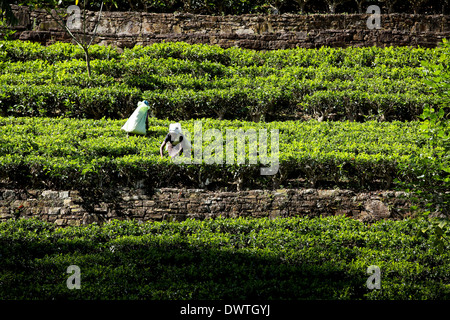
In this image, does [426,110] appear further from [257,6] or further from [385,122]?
[257,6]

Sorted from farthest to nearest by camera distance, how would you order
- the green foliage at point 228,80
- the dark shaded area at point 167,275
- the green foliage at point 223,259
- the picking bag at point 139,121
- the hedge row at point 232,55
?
1. the hedge row at point 232,55
2. the green foliage at point 228,80
3. the picking bag at point 139,121
4. the green foliage at point 223,259
5. the dark shaded area at point 167,275

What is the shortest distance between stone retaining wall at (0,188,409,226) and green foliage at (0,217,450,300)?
15.2 inches

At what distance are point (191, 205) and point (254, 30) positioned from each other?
27.2 ft

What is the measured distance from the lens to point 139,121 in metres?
9.20

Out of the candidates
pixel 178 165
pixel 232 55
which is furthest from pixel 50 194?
pixel 232 55

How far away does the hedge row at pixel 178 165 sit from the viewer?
26.3ft

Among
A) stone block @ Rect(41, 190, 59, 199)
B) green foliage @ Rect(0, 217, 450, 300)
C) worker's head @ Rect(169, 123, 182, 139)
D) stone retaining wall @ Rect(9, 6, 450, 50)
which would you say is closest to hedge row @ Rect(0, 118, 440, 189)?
stone block @ Rect(41, 190, 59, 199)

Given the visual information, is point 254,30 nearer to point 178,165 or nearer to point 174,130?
point 174,130

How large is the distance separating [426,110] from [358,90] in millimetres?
5710

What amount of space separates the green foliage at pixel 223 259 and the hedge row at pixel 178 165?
1.02 metres

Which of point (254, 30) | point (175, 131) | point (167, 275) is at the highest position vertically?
point (254, 30)

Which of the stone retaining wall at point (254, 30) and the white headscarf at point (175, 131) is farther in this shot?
the stone retaining wall at point (254, 30)

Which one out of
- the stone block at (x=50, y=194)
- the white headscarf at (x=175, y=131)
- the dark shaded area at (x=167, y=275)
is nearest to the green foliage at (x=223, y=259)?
the dark shaded area at (x=167, y=275)

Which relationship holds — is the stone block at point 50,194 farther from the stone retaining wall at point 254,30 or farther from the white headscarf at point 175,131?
the stone retaining wall at point 254,30
